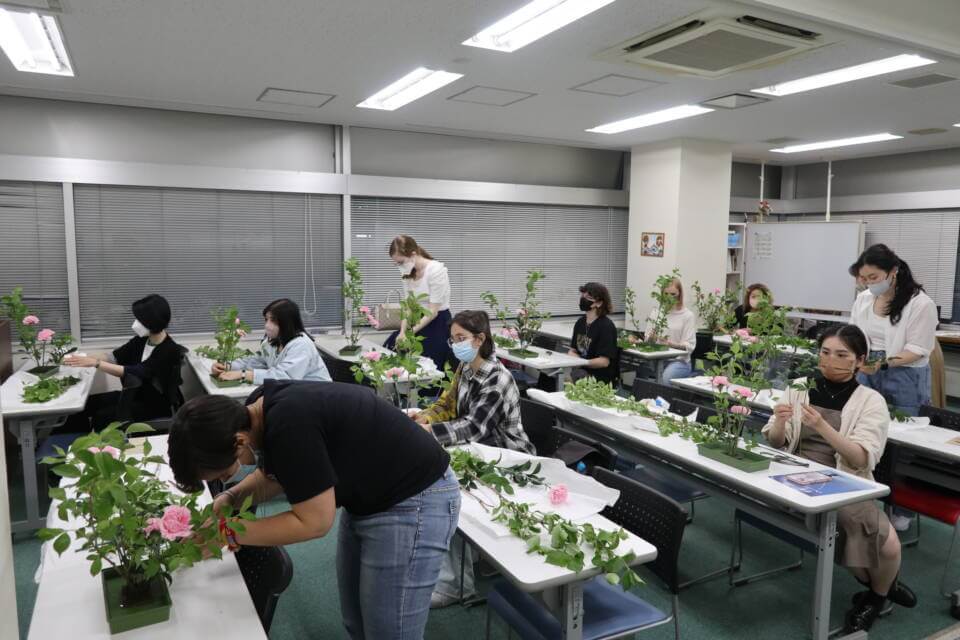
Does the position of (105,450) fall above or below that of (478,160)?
below

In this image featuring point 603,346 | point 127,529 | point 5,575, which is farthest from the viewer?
point 603,346

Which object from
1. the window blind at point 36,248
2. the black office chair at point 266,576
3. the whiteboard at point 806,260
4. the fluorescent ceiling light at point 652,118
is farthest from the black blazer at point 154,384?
the whiteboard at point 806,260

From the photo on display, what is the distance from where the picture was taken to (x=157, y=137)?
5.53m

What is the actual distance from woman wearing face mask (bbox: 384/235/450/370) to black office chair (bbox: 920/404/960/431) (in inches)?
127

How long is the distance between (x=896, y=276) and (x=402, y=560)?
3.58 metres

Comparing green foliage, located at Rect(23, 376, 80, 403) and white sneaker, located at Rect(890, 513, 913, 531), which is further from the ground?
green foliage, located at Rect(23, 376, 80, 403)

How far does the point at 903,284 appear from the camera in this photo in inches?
154

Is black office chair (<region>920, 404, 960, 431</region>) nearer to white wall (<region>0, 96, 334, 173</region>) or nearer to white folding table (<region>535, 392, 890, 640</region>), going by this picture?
→ white folding table (<region>535, 392, 890, 640</region>)

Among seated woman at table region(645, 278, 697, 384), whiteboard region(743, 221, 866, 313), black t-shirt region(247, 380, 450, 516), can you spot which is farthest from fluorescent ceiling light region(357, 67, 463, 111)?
whiteboard region(743, 221, 866, 313)

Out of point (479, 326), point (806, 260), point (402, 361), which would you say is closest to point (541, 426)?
point (479, 326)

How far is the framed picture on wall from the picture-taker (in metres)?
7.07

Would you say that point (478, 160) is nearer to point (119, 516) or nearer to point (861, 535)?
point (861, 535)

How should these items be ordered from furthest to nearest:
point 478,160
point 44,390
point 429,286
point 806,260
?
point 806,260
point 478,160
point 429,286
point 44,390

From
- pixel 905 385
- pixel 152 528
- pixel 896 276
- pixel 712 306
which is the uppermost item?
pixel 896 276
